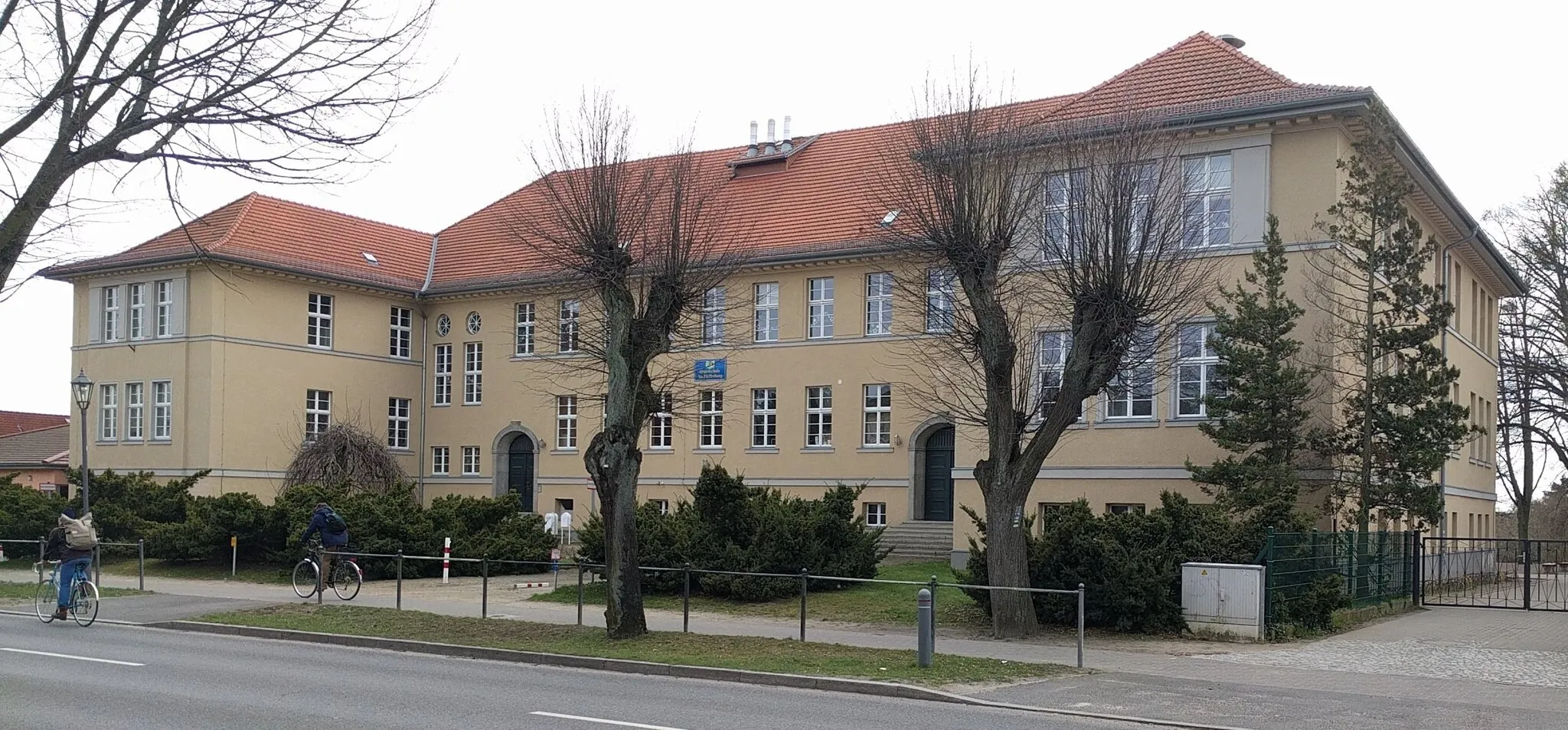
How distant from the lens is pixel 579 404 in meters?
41.9

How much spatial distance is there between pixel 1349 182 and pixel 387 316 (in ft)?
100

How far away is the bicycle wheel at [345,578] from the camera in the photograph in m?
23.8

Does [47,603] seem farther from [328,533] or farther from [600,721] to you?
[600,721]

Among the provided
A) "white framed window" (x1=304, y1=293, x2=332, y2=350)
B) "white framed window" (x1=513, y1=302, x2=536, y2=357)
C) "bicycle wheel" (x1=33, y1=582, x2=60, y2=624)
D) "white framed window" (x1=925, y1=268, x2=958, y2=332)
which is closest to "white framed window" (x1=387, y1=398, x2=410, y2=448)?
"white framed window" (x1=304, y1=293, x2=332, y2=350)

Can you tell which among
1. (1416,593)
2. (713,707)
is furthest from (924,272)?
(1416,593)

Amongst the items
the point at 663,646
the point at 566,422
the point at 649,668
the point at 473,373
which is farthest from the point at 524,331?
the point at 649,668

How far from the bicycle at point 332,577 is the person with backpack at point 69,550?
4.67 m

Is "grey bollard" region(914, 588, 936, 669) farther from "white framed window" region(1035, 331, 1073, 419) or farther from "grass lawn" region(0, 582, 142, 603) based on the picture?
"grass lawn" region(0, 582, 142, 603)

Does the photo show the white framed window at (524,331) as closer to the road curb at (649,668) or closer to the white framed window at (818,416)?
the white framed window at (818,416)

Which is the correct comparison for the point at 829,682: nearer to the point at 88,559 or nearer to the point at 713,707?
the point at 713,707

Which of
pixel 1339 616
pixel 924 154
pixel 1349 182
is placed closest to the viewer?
pixel 924 154

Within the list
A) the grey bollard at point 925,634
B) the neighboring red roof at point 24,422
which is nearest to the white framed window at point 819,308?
the grey bollard at point 925,634

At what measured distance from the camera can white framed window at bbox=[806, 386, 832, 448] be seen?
37219 millimetres

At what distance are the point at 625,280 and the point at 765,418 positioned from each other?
67.1 feet
